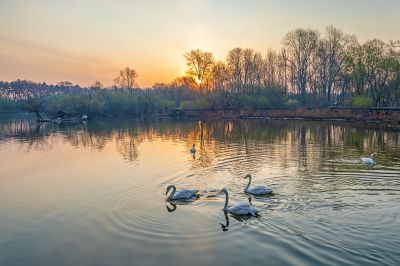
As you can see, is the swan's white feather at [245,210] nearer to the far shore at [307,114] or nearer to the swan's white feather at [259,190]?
the swan's white feather at [259,190]

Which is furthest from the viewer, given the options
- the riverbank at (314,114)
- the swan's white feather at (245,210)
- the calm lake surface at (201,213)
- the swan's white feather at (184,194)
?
the riverbank at (314,114)

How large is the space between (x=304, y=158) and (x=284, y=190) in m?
9.06

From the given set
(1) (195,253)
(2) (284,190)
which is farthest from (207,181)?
(1) (195,253)

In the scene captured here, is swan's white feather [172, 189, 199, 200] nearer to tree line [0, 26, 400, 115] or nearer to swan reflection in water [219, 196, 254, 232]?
swan reflection in water [219, 196, 254, 232]

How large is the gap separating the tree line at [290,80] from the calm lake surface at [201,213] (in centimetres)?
4203

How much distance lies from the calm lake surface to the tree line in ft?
138

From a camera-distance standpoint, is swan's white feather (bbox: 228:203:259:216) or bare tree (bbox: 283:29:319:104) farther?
bare tree (bbox: 283:29:319:104)

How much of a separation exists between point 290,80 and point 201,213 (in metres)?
80.8

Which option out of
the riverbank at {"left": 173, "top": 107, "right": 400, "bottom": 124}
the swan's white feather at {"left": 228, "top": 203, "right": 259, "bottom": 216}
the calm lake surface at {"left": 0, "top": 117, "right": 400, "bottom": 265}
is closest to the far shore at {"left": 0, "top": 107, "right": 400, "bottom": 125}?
the riverbank at {"left": 173, "top": 107, "right": 400, "bottom": 124}

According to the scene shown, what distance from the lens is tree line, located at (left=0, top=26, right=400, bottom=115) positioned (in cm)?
6038

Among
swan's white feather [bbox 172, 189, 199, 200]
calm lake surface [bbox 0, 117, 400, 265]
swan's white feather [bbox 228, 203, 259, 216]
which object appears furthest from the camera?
swan's white feather [bbox 172, 189, 199, 200]

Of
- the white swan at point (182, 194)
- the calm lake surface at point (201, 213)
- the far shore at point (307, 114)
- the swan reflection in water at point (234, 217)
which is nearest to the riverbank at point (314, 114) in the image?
the far shore at point (307, 114)

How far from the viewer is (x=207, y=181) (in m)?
17.7

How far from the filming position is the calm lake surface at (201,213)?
372 inches
